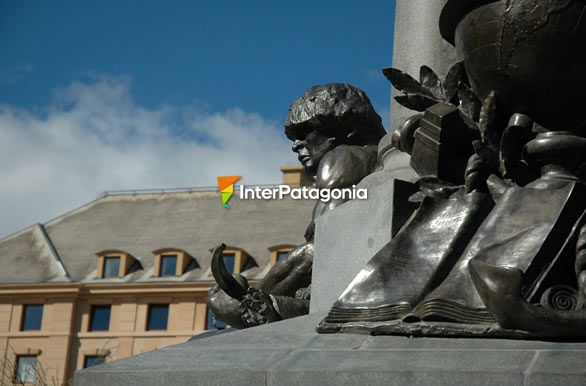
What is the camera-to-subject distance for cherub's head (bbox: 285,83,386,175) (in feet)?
28.0

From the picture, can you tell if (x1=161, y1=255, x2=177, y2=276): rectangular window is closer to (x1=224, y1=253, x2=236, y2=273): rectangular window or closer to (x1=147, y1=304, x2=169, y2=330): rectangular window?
(x1=147, y1=304, x2=169, y2=330): rectangular window

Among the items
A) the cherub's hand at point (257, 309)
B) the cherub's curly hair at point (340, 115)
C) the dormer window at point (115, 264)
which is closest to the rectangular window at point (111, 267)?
the dormer window at point (115, 264)

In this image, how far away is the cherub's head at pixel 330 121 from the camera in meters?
8.52

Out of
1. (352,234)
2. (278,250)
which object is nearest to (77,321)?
(278,250)

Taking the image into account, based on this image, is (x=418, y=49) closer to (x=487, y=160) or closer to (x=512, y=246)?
(x=487, y=160)

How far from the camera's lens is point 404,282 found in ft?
18.3

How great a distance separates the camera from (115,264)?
4984cm

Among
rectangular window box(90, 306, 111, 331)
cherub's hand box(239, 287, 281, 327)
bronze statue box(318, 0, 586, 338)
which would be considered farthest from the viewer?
rectangular window box(90, 306, 111, 331)

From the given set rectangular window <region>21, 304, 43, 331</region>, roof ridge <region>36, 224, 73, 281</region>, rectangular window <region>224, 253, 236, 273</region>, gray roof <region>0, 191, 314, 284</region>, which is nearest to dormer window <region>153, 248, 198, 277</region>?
gray roof <region>0, 191, 314, 284</region>

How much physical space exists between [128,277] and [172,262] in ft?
6.14

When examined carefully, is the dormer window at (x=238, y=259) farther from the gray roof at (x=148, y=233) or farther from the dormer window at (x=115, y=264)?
the dormer window at (x=115, y=264)

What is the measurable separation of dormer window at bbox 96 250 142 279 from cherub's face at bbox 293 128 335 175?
40984 millimetres

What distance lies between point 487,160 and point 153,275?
4284 centimetres

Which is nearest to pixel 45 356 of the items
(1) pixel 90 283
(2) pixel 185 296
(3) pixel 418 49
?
(1) pixel 90 283
